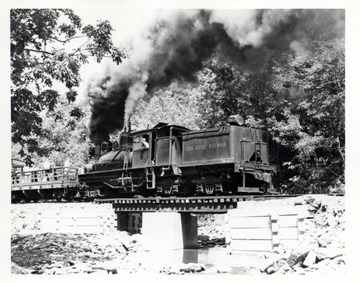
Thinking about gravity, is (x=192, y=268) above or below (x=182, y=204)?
below

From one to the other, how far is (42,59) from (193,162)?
742 centimetres

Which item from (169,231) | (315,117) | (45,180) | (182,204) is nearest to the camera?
(182,204)

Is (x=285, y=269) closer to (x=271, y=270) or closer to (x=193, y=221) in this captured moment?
(x=271, y=270)

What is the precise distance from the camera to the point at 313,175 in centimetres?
1697

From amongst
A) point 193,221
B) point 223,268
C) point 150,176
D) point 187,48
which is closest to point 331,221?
point 223,268

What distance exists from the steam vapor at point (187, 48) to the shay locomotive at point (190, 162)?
1974mm

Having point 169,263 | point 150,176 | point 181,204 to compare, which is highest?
point 150,176

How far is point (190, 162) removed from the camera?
51.6ft

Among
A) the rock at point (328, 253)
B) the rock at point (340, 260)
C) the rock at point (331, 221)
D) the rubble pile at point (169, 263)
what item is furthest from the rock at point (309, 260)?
the rock at point (331, 221)

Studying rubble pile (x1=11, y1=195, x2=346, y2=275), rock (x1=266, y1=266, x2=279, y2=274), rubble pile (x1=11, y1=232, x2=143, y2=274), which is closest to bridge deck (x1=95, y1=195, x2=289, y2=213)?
rubble pile (x1=11, y1=195, x2=346, y2=275)

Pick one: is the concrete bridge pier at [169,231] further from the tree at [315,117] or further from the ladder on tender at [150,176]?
the tree at [315,117]

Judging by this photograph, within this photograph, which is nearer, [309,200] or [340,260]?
[340,260]

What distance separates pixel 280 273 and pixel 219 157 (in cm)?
593

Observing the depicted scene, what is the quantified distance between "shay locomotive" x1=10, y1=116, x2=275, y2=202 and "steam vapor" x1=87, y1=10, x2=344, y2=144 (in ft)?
6.48
